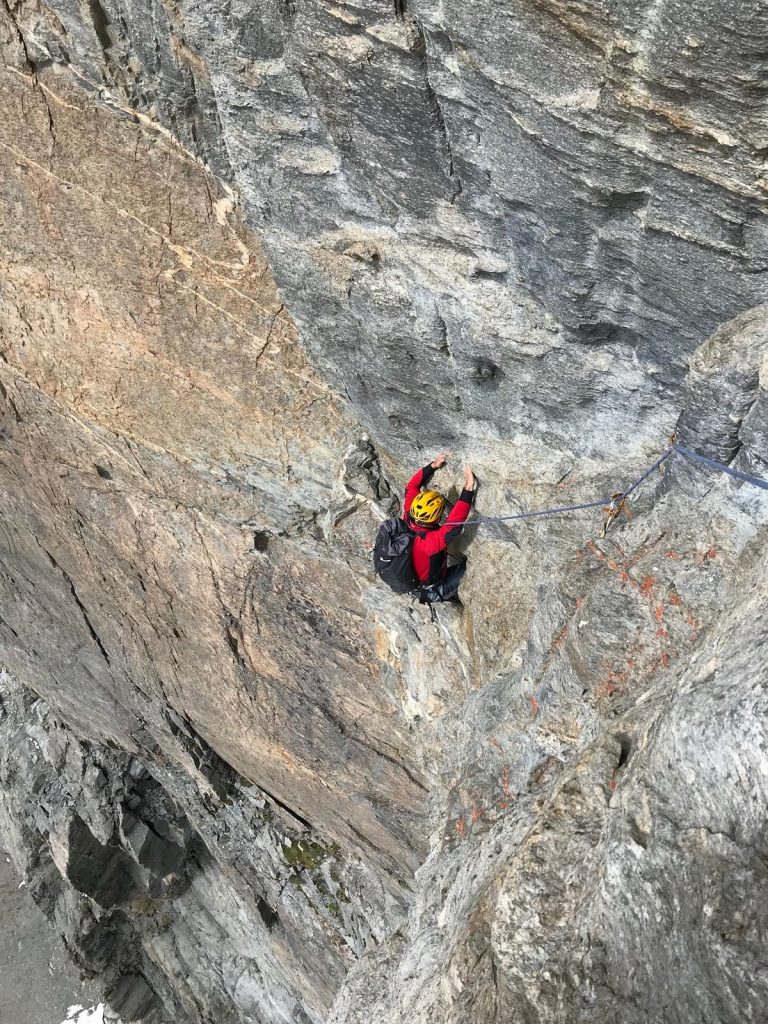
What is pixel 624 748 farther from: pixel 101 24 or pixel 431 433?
pixel 101 24

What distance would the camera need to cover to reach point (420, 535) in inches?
379

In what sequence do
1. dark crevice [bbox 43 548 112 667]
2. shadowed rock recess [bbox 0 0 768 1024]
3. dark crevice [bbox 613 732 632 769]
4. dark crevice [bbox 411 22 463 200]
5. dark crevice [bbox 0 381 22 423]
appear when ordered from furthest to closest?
dark crevice [bbox 43 548 112 667] → dark crevice [bbox 0 381 22 423] → dark crevice [bbox 613 732 632 769] → dark crevice [bbox 411 22 463 200] → shadowed rock recess [bbox 0 0 768 1024]

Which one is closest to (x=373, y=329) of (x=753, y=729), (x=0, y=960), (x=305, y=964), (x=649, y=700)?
(x=649, y=700)

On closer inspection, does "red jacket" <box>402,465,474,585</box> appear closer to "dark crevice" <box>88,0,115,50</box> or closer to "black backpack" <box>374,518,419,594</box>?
"black backpack" <box>374,518,419,594</box>

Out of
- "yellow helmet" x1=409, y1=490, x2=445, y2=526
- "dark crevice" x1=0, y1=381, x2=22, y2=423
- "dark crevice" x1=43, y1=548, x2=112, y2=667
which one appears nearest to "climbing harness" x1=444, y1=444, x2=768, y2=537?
"yellow helmet" x1=409, y1=490, x2=445, y2=526

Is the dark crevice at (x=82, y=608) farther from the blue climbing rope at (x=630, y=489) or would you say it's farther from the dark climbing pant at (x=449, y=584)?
the blue climbing rope at (x=630, y=489)

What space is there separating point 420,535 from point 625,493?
255 cm

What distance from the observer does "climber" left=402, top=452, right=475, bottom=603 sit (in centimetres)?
938

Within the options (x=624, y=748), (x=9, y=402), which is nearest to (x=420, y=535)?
(x=624, y=748)

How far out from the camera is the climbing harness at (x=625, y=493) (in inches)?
249

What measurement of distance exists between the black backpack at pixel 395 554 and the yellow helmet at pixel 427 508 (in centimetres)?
32

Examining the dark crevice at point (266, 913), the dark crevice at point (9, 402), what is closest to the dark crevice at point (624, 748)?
the dark crevice at point (9, 402)

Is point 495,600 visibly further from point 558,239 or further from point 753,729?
point 753,729

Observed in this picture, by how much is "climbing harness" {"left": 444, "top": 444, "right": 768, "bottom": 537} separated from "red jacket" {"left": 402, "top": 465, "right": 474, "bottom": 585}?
0.10m
